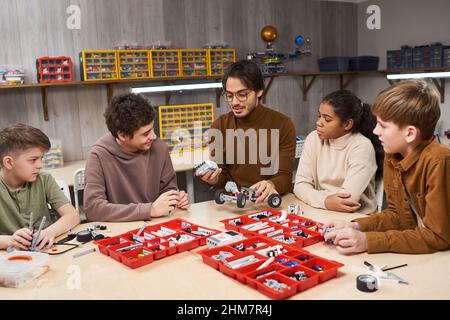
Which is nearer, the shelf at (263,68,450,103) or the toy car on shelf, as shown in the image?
the toy car on shelf

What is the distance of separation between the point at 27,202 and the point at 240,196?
890 millimetres

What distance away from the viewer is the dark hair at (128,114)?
6.46ft

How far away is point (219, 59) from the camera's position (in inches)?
157

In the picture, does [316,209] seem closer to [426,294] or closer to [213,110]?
[426,294]

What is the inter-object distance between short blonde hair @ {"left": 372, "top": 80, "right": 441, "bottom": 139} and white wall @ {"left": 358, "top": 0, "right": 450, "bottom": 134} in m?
3.09

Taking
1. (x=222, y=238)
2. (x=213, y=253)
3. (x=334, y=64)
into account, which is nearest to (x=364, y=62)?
(x=334, y=64)

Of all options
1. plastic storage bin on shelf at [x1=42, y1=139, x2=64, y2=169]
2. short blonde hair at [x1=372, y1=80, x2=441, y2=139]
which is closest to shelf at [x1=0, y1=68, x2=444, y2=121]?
plastic storage bin on shelf at [x1=42, y1=139, x2=64, y2=169]

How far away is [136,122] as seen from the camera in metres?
1.97

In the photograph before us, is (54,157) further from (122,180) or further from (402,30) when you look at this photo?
(402,30)

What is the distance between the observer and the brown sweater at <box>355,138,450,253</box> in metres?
1.38

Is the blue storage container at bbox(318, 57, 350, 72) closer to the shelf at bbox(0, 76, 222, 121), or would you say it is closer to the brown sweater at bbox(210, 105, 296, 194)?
the shelf at bbox(0, 76, 222, 121)
